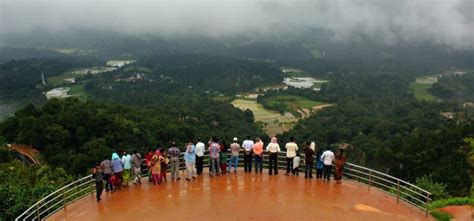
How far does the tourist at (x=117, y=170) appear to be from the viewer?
43.8 feet

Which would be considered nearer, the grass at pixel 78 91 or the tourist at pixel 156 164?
the tourist at pixel 156 164

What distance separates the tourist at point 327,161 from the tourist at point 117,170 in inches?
263

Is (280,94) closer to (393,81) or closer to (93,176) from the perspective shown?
(393,81)

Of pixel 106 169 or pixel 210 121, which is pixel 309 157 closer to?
pixel 106 169

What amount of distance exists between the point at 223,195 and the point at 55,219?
4814 mm

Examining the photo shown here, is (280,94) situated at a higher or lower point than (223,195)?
lower

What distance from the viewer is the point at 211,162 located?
1470 centimetres

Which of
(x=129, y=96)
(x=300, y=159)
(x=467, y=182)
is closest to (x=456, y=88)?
(x=129, y=96)

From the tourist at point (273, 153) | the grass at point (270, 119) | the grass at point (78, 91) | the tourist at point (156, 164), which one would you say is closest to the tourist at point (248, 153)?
the tourist at point (273, 153)

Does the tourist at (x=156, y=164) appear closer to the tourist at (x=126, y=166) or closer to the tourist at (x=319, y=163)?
the tourist at (x=126, y=166)

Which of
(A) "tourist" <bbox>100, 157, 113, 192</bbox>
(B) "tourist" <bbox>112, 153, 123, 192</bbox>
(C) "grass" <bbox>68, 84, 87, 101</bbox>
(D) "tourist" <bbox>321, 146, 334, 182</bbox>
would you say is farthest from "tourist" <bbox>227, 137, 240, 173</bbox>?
(C) "grass" <bbox>68, 84, 87, 101</bbox>

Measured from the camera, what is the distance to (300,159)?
48.9 ft

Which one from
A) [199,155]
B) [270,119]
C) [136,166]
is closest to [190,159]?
[199,155]

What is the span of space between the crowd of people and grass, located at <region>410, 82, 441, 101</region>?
11859cm
